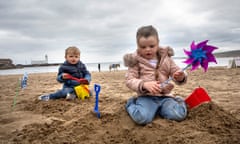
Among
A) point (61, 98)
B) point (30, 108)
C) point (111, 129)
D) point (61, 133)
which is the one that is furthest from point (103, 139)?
point (61, 98)

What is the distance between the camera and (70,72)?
4.21 meters

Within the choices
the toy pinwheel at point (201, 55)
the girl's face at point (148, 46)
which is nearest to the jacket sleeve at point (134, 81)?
the girl's face at point (148, 46)

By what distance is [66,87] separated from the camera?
4234mm

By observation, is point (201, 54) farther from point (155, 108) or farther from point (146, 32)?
point (155, 108)

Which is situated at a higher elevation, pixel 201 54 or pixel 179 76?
pixel 201 54

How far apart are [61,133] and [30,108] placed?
154cm

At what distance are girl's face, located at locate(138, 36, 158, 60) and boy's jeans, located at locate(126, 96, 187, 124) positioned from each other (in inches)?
20.9

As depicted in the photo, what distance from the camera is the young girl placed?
2.21 meters

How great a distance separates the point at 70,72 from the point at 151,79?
220 cm

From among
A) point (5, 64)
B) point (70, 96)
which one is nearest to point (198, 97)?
point (70, 96)

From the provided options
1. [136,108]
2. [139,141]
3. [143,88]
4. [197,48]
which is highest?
[197,48]

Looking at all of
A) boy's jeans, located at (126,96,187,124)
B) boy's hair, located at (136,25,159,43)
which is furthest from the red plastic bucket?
boy's hair, located at (136,25,159,43)

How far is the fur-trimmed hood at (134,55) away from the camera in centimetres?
254

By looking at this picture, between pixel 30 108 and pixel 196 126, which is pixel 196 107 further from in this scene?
pixel 30 108
